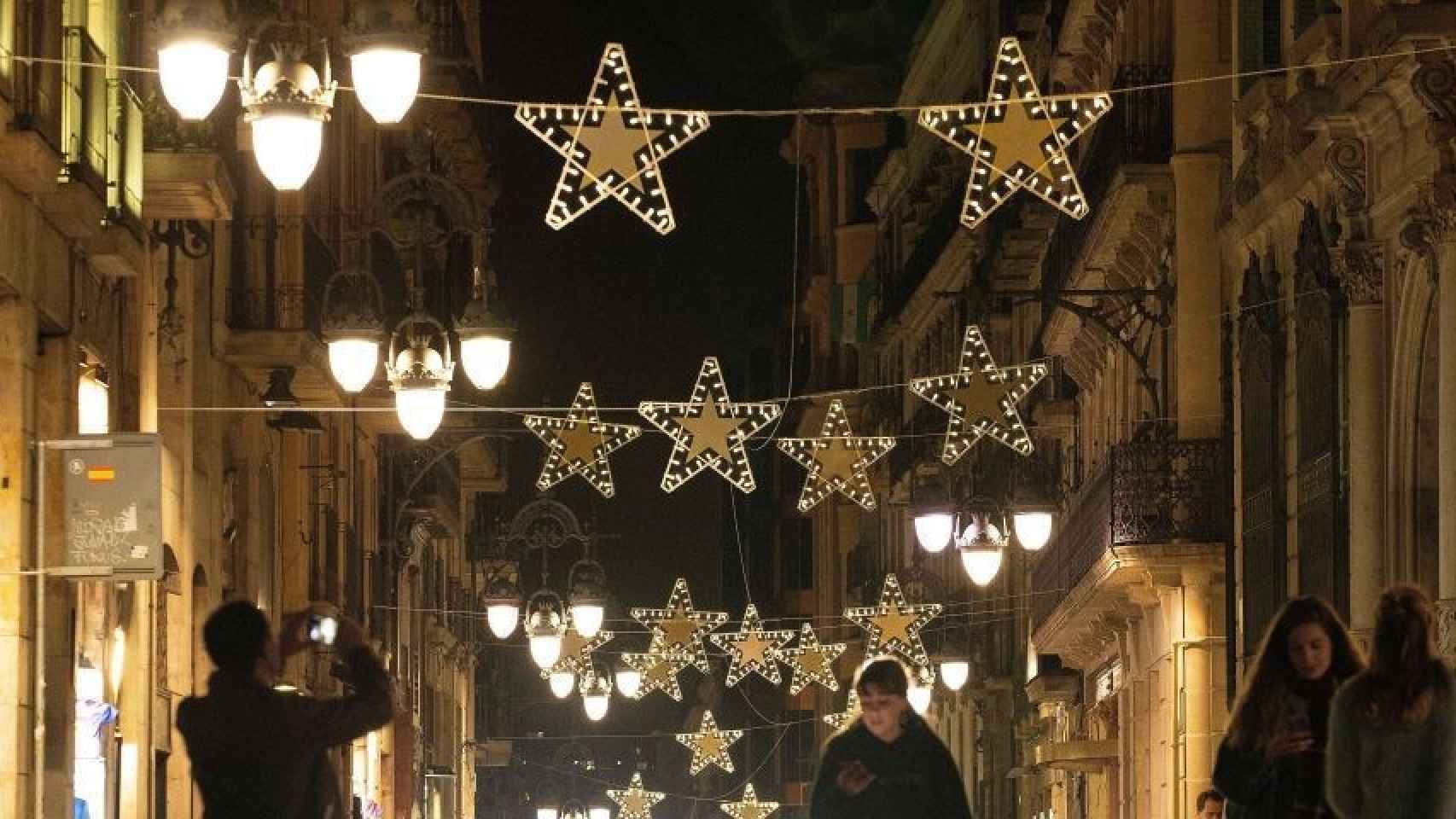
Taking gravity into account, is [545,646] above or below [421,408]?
below

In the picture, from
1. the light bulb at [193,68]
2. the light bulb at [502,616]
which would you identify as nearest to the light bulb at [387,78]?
the light bulb at [193,68]

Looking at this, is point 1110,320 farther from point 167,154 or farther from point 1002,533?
Result: point 167,154

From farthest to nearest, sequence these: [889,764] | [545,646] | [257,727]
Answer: [545,646] → [889,764] → [257,727]

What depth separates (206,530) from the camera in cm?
2630

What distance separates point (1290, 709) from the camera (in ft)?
38.1

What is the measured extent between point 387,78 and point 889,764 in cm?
415

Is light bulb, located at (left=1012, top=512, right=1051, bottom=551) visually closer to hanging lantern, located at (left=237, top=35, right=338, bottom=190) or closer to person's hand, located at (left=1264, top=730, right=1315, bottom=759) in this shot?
hanging lantern, located at (left=237, top=35, right=338, bottom=190)

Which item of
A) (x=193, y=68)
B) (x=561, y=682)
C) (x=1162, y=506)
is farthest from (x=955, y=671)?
(x=193, y=68)

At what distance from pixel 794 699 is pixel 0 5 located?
7467 centimetres

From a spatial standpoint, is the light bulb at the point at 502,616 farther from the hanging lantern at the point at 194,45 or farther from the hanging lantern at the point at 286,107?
the hanging lantern at the point at 194,45

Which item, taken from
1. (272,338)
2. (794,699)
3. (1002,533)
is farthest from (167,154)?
(794,699)

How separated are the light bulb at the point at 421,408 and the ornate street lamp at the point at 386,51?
6.51 m

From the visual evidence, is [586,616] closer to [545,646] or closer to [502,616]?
[502,616]

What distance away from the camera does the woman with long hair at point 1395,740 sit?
36.1 ft
